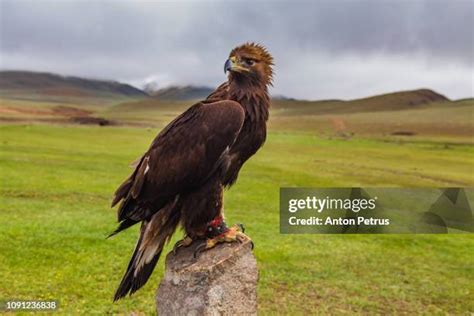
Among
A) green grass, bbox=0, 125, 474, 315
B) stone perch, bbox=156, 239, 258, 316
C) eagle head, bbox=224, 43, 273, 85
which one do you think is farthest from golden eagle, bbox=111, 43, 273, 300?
green grass, bbox=0, 125, 474, 315

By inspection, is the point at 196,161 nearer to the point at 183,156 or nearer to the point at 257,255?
the point at 183,156

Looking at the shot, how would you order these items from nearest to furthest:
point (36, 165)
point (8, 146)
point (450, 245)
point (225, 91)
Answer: point (225, 91)
point (450, 245)
point (36, 165)
point (8, 146)

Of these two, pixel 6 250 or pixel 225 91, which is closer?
pixel 225 91

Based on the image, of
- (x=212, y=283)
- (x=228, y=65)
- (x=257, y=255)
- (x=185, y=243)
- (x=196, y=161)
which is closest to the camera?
(x=196, y=161)

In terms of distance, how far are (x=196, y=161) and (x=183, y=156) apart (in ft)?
0.44

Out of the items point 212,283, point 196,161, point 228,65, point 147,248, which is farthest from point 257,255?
point 228,65

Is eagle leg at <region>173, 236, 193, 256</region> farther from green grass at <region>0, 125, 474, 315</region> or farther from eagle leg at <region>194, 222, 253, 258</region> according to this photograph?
green grass at <region>0, 125, 474, 315</region>

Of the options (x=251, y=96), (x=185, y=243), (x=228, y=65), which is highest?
(x=228, y=65)

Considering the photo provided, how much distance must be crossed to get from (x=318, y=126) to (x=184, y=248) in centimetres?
11120

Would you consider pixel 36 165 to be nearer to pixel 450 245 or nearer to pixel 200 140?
pixel 450 245

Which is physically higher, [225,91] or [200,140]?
[225,91]

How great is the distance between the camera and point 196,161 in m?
4.71

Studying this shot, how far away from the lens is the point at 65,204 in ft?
58.3

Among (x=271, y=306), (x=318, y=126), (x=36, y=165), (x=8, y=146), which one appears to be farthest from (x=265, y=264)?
(x=318, y=126)
